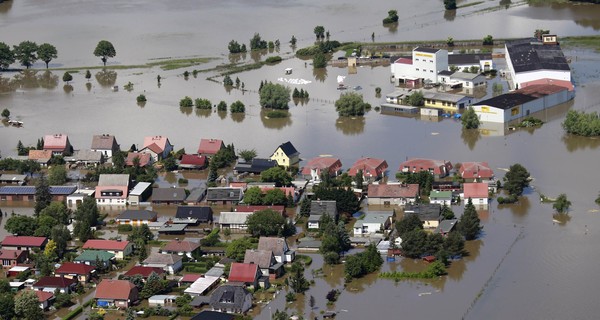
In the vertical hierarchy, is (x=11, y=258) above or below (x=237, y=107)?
below

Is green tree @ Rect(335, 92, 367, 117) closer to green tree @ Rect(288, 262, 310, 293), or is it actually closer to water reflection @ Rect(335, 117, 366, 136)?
water reflection @ Rect(335, 117, 366, 136)

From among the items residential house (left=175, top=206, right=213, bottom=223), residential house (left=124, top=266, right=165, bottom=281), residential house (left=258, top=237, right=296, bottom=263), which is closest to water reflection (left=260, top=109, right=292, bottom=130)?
residential house (left=175, top=206, right=213, bottom=223)

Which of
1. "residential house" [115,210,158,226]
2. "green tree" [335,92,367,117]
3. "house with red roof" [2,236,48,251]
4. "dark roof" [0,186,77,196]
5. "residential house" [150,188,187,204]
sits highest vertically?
"green tree" [335,92,367,117]

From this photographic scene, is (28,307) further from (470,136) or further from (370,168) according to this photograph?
(470,136)

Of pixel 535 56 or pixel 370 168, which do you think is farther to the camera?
pixel 535 56

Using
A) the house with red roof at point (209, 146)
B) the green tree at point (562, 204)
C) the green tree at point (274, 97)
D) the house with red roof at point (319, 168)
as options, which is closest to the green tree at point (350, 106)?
the green tree at point (274, 97)

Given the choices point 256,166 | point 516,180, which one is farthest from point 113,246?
point 516,180

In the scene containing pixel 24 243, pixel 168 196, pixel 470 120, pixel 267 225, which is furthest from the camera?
pixel 470 120
